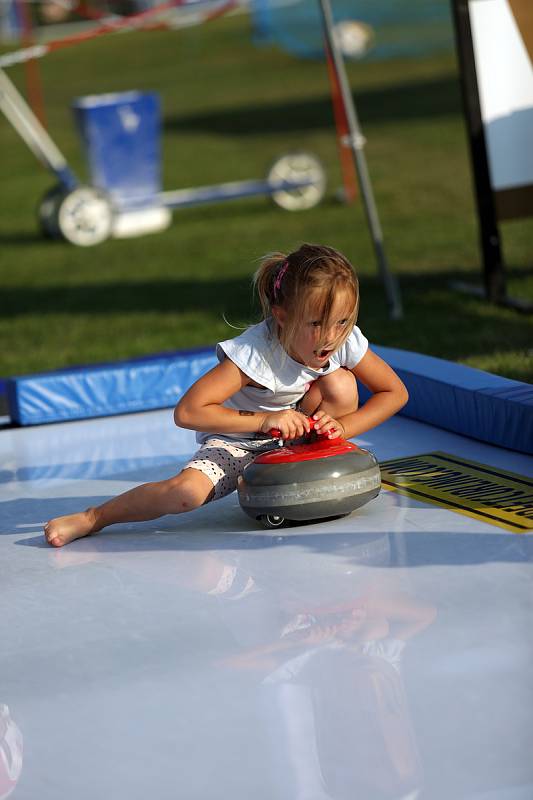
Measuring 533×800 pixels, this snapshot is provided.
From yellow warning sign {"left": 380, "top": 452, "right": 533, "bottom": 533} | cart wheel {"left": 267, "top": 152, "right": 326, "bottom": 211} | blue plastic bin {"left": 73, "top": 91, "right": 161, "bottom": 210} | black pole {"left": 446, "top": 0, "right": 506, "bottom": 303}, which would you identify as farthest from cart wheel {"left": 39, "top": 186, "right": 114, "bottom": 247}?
yellow warning sign {"left": 380, "top": 452, "right": 533, "bottom": 533}

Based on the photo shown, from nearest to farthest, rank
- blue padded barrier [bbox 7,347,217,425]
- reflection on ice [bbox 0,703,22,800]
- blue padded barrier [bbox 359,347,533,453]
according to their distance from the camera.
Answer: reflection on ice [bbox 0,703,22,800] → blue padded barrier [bbox 359,347,533,453] → blue padded barrier [bbox 7,347,217,425]

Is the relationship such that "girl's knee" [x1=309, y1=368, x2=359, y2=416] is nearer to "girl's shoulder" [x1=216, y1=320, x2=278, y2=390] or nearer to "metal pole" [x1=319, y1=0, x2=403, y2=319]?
"girl's shoulder" [x1=216, y1=320, x2=278, y2=390]

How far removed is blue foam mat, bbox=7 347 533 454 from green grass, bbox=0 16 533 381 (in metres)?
0.66

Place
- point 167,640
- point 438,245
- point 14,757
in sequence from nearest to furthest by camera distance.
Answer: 1. point 14,757
2. point 167,640
3. point 438,245

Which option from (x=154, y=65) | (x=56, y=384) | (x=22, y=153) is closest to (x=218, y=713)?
(x=56, y=384)

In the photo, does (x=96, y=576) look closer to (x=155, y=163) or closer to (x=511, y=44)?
(x=511, y=44)

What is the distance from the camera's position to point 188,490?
3047 mm

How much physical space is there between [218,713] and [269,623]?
384 millimetres

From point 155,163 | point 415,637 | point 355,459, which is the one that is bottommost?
point 415,637

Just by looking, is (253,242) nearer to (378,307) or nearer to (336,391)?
(378,307)

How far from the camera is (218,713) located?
2105 millimetres

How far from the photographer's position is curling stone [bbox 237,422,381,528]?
2959 mm

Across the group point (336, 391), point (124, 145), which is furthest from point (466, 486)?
point (124, 145)

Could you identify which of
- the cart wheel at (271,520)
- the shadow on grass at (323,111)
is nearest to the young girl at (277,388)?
the cart wheel at (271,520)
